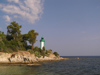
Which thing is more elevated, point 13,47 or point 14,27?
point 14,27

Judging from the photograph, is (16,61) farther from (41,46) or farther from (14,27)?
(41,46)

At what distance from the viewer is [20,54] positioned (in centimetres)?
4556

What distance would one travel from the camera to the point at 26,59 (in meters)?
44.4

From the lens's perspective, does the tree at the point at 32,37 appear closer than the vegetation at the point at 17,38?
No

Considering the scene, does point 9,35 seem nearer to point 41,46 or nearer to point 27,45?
point 27,45

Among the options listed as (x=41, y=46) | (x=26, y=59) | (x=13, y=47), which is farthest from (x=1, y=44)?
(x=41, y=46)

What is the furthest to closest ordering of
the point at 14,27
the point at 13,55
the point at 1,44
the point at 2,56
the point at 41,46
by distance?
the point at 41,46, the point at 14,27, the point at 1,44, the point at 13,55, the point at 2,56

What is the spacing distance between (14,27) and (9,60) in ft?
61.9

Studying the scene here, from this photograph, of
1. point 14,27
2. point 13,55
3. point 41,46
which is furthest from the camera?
point 41,46

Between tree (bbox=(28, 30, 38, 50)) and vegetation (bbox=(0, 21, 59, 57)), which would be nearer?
vegetation (bbox=(0, 21, 59, 57))

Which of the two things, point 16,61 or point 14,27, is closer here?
point 16,61

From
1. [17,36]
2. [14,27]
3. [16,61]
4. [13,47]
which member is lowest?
[16,61]

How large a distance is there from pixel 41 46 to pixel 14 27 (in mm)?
22652

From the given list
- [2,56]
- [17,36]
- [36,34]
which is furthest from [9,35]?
[2,56]
